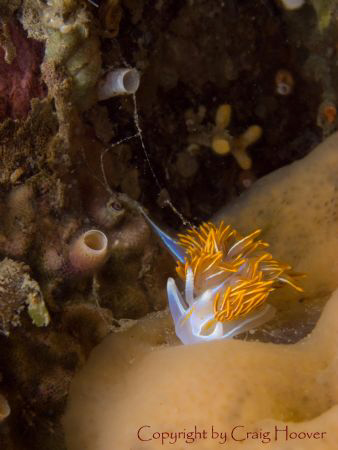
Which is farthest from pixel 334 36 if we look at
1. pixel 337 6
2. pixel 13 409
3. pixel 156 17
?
pixel 13 409

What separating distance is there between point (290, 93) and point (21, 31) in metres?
2.45

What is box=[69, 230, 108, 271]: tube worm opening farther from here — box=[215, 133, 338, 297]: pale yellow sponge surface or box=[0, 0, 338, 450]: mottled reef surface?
box=[215, 133, 338, 297]: pale yellow sponge surface

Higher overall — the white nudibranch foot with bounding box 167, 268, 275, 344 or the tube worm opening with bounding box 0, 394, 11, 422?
the tube worm opening with bounding box 0, 394, 11, 422

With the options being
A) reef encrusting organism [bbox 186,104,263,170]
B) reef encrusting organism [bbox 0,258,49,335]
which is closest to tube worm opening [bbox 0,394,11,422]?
reef encrusting organism [bbox 0,258,49,335]

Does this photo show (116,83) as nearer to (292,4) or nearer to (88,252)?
(88,252)

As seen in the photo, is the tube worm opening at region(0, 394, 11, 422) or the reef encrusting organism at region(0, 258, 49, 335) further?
the reef encrusting organism at region(0, 258, 49, 335)

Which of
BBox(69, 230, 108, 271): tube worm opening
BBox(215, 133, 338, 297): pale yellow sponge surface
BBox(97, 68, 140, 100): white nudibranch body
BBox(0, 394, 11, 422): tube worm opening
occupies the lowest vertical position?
BBox(215, 133, 338, 297): pale yellow sponge surface

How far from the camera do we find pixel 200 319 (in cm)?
266

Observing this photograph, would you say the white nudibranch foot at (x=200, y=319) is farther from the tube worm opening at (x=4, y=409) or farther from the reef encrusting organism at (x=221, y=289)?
the tube worm opening at (x=4, y=409)

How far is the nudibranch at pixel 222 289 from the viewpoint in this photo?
2578mm

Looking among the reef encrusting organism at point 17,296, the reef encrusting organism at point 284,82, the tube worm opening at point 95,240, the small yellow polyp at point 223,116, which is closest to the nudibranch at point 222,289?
the tube worm opening at point 95,240

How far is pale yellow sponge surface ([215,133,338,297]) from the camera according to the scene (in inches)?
121

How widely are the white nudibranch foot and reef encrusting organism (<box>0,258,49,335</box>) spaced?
816mm

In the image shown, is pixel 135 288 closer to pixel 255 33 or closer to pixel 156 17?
pixel 156 17
